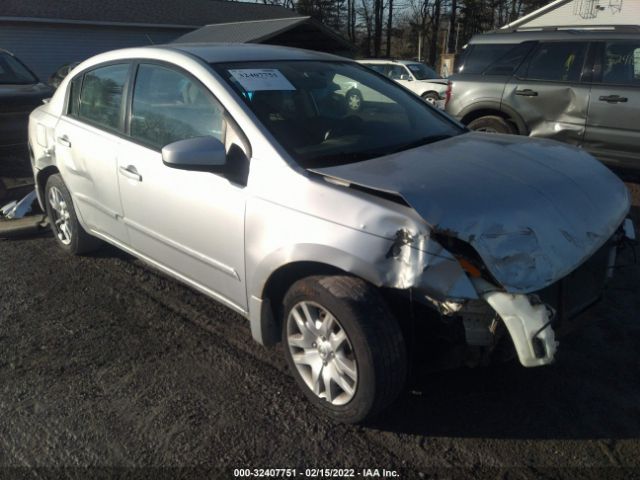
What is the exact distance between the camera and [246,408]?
2.83 m

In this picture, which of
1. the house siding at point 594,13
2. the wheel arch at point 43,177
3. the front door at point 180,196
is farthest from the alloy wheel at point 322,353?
the house siding at point 594,13

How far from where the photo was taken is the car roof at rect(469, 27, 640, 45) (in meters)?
6.63

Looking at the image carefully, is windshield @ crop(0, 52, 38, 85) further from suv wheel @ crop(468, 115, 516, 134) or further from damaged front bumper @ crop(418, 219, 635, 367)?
damaged front bumper @ crop(418, 219, 635, 367)

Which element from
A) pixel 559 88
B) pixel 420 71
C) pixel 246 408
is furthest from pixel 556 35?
pixel 420 71

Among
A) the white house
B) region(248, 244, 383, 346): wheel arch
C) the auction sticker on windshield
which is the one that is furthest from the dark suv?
the white house

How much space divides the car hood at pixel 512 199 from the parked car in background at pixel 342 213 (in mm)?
10

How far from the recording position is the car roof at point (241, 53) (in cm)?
341

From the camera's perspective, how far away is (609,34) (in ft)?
21.9

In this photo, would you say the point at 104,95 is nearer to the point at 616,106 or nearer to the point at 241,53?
the point at 241,53

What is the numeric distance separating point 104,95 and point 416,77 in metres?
14.6

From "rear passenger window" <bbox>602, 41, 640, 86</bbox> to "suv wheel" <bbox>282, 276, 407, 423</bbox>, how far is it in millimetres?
5543

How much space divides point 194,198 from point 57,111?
84.6 inches

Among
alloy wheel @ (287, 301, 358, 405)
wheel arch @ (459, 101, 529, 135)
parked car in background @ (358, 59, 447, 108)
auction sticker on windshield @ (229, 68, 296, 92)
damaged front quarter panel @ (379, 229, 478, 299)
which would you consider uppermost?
auction sticker on windshield @ (229, 68, 296, 92)

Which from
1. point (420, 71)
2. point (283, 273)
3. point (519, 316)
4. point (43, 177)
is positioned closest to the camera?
point (519, 316)
